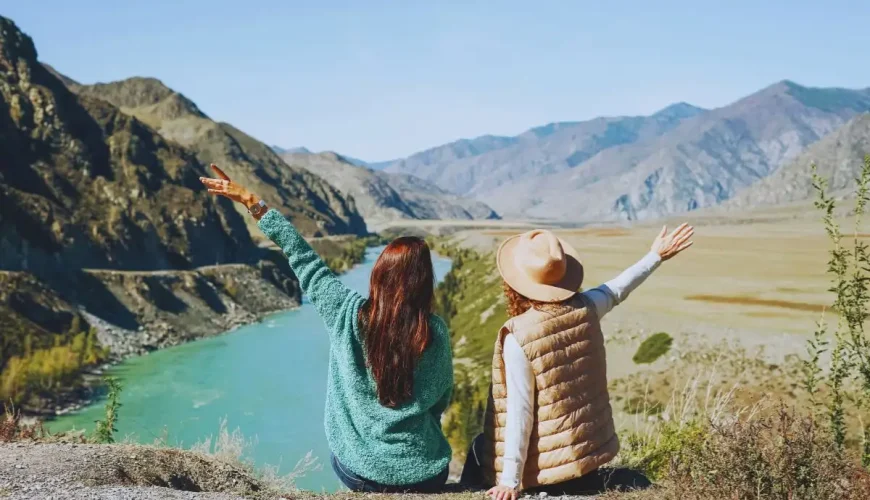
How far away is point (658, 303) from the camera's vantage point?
48.5 metres

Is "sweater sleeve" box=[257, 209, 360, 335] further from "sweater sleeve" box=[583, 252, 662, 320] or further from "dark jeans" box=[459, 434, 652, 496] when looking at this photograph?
"sweater sleeve" box=[583, 252, 662, 320]

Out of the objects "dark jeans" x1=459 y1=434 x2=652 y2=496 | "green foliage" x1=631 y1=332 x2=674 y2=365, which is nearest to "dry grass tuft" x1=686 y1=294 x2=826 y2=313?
"green foliage" x1=631 y1=332 x2=674 y2=365

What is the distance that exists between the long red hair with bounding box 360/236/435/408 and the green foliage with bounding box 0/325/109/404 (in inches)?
1995

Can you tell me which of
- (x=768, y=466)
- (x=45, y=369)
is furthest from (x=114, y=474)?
(x=45, y=369)

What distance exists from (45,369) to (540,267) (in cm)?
5950

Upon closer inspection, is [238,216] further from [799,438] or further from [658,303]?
[799,438]

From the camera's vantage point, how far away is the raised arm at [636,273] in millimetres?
6848

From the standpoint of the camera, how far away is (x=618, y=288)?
7.13m

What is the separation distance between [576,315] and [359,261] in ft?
513

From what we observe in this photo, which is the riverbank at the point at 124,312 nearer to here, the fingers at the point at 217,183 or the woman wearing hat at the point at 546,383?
the fingers at the point at 217,183

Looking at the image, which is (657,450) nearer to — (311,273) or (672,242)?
(672,242)

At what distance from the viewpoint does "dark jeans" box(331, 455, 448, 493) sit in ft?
22.5

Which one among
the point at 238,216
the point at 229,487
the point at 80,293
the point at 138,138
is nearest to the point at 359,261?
the point at 238,216

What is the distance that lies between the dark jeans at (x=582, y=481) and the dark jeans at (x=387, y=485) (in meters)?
0.26
